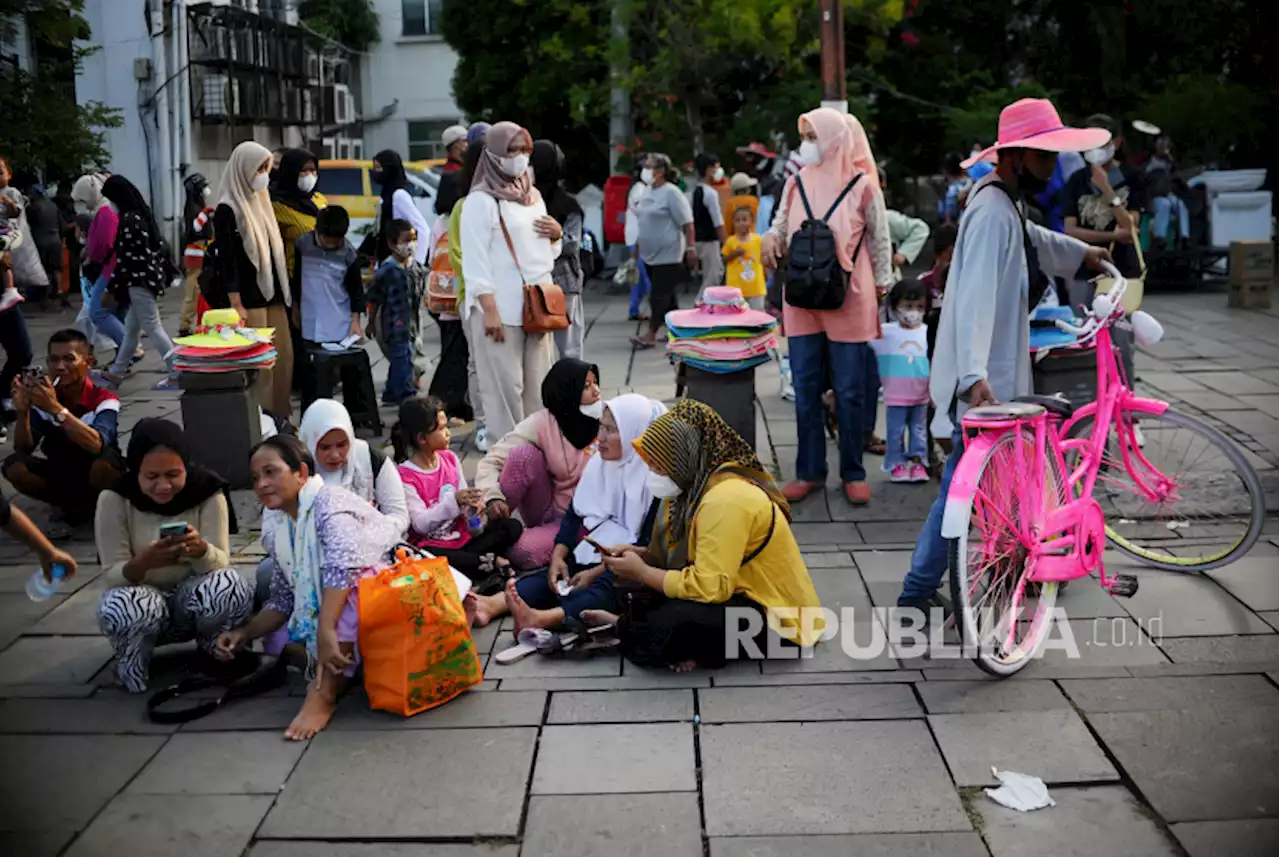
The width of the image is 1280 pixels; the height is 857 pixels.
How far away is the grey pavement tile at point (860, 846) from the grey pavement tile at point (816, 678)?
1.08 metres

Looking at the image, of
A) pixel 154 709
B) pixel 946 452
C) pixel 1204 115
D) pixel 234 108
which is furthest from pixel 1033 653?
pixel 234 108

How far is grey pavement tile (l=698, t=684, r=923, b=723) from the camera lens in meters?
4.64

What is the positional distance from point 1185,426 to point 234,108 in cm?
1931

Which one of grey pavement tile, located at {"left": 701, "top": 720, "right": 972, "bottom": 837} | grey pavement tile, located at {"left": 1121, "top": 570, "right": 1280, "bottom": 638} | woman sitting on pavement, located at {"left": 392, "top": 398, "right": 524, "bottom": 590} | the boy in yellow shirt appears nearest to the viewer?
grey pavement tile, located at {"left": 701, "top": 720, "right": 972, "bottom": 837}

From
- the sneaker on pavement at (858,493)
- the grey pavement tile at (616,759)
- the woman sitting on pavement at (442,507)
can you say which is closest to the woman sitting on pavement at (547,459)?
the woman sitting on pavement at (442,507)

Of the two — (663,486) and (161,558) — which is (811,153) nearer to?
(663,486)

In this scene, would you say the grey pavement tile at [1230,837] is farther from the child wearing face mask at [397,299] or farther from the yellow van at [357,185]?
A: the yellow van at [357,185]

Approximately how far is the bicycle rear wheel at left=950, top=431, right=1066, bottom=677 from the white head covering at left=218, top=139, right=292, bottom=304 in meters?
4.64

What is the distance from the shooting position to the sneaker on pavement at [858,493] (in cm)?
704

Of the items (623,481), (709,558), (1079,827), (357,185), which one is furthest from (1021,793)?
(357,185)

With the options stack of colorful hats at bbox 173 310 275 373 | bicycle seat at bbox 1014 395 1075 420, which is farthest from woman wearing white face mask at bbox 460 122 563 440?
bicycle seat at bbox 1014 395 1075 420

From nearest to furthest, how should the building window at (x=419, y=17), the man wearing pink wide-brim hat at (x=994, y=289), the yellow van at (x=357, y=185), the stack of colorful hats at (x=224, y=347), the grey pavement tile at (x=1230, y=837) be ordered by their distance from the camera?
the grey pavement tile at (x=1230, y=837) → the man wearing pink wide-brim hat at (x=994, y=289) → the stack of colorful hats at (x=224, y=347) → the yellow van at (x=357, y=185) → the building window at (x=419, y=17)

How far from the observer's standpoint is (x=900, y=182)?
732 inches

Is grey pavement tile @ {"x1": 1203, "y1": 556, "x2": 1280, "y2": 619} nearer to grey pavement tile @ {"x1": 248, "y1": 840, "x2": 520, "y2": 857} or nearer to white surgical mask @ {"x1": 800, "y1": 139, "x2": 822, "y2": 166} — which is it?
white surgical mask @ {"x1": 800, "y1": 139, "x2": 822, "y2": 166}
